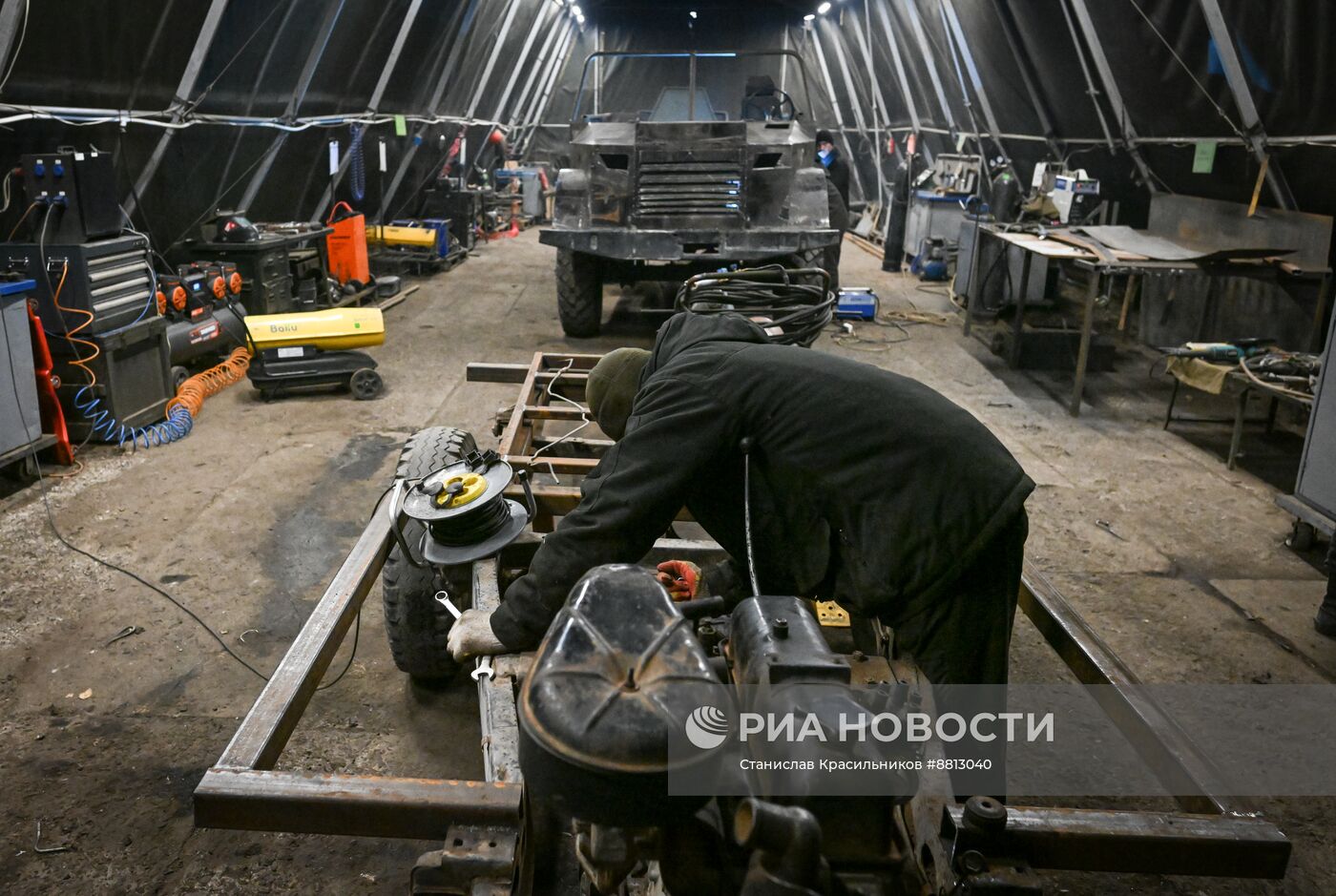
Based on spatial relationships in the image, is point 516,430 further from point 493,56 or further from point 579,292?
point 493,56

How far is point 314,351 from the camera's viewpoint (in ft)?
19.6

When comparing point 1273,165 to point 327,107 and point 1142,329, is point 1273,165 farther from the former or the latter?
point 327,107

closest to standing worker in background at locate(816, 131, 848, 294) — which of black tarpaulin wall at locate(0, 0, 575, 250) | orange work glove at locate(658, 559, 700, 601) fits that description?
black tarpaulin wall at locate(0, 0, 575, 250)

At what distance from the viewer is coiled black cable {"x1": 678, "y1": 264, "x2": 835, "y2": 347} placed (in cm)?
392

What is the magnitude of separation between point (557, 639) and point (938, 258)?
33.9ft

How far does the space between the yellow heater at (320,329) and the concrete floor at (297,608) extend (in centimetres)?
37

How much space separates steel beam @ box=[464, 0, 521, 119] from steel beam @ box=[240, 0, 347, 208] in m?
5.82

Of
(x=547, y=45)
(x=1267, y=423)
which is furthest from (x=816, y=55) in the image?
(x=1267, y=423)

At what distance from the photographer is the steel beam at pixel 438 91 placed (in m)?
10.9

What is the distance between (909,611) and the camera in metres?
1.98

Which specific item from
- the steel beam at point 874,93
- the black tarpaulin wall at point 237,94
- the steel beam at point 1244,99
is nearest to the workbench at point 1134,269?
the steel beam at point 1244,99

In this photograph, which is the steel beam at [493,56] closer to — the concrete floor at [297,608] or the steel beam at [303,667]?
the concrete floor at [297,608]

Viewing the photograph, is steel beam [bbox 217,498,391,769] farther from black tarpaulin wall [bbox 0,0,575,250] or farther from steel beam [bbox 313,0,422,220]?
steel beam [bbox 313,0,422,220]

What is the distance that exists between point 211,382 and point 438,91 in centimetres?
692
